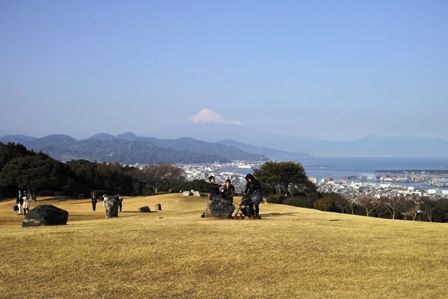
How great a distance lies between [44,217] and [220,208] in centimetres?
815

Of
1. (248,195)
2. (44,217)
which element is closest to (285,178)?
(248,195)

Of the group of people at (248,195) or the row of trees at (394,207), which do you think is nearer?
the group of people at (248,195)

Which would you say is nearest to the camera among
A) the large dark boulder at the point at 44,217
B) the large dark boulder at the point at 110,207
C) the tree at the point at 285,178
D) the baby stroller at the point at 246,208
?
the large dark boulder at the point at 44,217

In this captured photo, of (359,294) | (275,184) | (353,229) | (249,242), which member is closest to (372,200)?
(275,184)

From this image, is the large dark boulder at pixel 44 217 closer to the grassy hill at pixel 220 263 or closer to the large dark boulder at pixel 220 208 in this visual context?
the grassy hill at pixel 220 263

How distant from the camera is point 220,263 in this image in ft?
47.4

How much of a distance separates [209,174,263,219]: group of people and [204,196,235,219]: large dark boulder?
0.89 ft

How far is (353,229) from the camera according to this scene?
21094 millimetres

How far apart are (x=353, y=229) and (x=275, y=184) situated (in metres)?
56.2

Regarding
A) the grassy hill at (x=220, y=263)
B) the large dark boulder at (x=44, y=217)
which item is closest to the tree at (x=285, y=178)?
the large dark boulder at (x=44, y=217)

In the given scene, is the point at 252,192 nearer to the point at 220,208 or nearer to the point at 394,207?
the point at 220,208

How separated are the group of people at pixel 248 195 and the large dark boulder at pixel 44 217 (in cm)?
725

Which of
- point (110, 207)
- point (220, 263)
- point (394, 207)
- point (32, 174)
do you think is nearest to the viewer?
point (220, 263)

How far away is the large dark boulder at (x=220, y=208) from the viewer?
25422 millimetres
